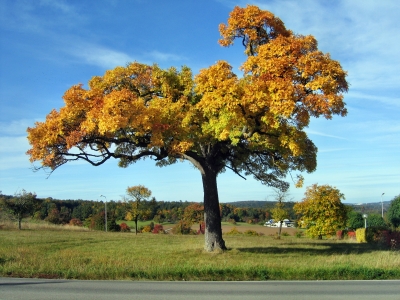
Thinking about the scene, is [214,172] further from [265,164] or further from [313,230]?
[313,230]

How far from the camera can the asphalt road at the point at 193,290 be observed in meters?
9.27

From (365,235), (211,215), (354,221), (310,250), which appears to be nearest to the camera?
(211,215)

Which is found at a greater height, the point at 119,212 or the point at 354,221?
the point at 354,221

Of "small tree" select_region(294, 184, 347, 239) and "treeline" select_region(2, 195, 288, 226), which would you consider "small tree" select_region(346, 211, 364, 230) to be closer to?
"small tree" select_region(294, 184, 347, 239)

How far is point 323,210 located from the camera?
32875 mm

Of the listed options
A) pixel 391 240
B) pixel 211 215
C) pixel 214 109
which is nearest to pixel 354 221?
pixel 391 240

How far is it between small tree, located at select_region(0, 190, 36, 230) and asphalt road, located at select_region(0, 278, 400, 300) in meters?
30.4

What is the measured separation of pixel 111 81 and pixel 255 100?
7.00 metres

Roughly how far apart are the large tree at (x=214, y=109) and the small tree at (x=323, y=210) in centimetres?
1448

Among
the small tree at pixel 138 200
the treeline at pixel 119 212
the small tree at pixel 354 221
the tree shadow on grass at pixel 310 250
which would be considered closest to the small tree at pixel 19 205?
the small tree at pixel 138 200

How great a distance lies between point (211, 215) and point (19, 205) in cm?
2784

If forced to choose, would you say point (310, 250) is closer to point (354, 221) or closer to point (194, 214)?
point (194, 214)

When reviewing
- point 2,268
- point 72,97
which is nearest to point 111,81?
point 72,97

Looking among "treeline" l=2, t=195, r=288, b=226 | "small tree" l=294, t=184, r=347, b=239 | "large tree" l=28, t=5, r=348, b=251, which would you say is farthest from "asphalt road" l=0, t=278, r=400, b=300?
"treeline" l=2, t=195, r=288, b=226
